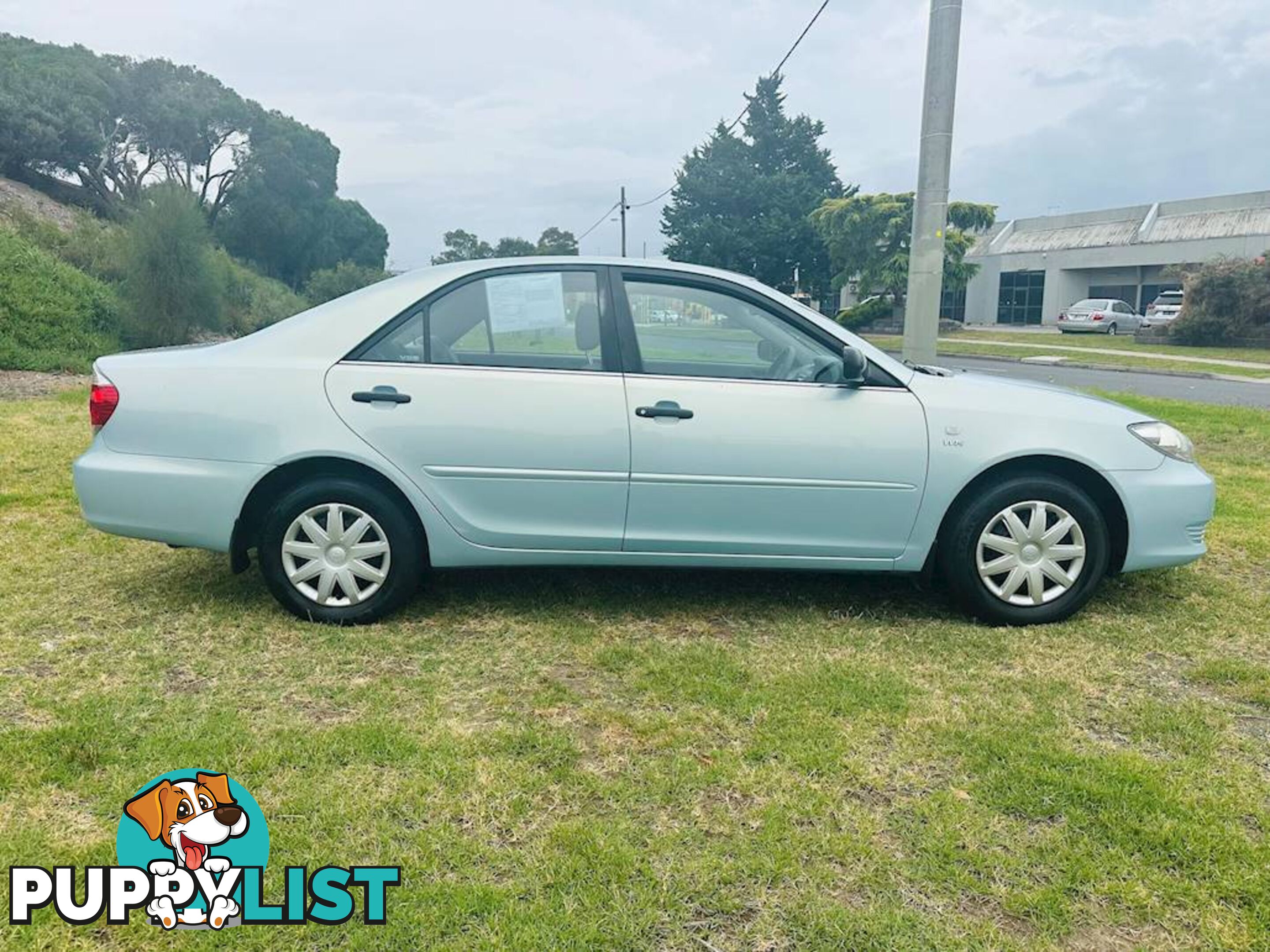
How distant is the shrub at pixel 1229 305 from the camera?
82.3 feet

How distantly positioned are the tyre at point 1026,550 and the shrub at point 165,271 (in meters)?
17.4

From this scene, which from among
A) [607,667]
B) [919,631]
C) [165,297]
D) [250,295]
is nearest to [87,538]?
[607,667]

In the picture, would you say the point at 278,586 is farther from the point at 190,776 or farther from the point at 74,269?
the point at 74,269

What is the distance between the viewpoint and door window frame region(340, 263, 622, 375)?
12.2ft

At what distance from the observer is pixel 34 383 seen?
12.4m

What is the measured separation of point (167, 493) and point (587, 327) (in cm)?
183

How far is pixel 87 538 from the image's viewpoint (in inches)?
195

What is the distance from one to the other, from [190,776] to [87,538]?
9.78 ft

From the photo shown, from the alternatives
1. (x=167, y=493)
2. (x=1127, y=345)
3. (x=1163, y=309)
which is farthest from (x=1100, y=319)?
(x=167, y=493)

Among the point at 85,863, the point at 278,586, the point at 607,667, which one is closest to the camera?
the point at 85,863

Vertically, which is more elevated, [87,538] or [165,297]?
[165,297]

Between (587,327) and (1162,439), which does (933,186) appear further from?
(587,327)

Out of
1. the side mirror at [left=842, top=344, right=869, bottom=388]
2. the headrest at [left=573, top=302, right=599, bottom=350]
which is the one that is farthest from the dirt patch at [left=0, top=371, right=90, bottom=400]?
the side mirror at [left=842, top=344, right=869, bottom=388]

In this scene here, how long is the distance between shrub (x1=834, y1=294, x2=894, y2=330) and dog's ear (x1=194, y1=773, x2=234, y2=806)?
40.1 m
